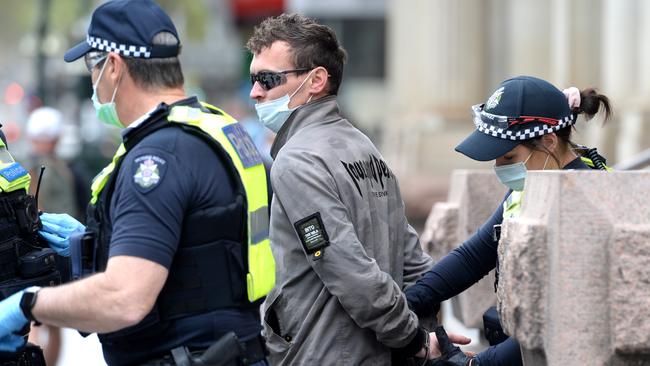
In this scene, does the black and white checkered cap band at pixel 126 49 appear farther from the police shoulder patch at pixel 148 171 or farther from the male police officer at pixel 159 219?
the police shoulder patch at pixel 148 171

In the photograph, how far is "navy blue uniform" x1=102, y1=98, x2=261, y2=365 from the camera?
399cm

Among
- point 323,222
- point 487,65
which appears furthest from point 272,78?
point 487,65

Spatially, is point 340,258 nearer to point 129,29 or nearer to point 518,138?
point 518,138

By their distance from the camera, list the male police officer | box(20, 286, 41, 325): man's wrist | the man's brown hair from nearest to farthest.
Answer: the male police officer < box(20, 286, 41, 325): man's wrist < the man's brown hair

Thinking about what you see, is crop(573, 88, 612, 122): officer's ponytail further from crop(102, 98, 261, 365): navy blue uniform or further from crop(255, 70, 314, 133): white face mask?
crop(102, 98, 261, 365): navy blue uniform

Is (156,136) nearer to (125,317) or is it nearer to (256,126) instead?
(125,317)

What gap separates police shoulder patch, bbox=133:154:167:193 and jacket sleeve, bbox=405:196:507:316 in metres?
1.52

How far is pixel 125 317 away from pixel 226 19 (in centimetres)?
6864

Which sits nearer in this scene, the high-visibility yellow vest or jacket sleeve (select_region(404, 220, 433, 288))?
the high-visibility yellow vest

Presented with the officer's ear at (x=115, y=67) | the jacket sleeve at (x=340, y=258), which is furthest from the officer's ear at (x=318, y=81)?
the officer's ear at (x=115, y=67)

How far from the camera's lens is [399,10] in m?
26.5

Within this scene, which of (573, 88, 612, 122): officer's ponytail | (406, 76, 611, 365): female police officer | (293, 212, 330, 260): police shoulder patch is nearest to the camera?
(293, 212, 330, 260): police shoulder patch

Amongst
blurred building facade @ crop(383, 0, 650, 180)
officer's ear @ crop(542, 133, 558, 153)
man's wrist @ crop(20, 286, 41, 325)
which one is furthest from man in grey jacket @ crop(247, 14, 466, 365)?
blurred building facade @ crop(383, 0, 650, 180)

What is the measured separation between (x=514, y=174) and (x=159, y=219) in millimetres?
1584
